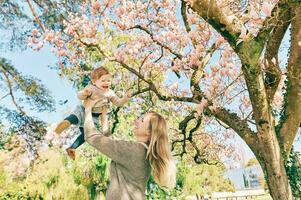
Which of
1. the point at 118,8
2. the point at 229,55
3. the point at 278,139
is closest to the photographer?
the point at 278,139

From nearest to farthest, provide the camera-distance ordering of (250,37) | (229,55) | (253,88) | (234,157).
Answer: (250,37) → (253,88) → (229,55) → (234,157)

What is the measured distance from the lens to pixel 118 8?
6621 mm

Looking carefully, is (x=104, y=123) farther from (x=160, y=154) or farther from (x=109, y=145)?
(x=160, y=154)

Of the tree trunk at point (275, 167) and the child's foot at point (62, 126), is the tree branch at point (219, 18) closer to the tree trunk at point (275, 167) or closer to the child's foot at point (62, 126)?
the tree trunk at point (275, 167)

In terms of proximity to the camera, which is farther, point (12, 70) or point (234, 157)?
point (234, 157)

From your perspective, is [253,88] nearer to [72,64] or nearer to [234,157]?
[72,64]

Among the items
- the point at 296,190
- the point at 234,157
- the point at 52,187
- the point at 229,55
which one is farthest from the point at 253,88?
the point at 234,157

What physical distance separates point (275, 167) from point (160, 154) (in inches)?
120

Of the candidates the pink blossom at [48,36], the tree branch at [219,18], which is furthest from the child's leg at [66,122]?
the pink blossom at [48,36]

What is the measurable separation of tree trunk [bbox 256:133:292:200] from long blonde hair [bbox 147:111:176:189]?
2891 mm

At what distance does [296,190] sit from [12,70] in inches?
245

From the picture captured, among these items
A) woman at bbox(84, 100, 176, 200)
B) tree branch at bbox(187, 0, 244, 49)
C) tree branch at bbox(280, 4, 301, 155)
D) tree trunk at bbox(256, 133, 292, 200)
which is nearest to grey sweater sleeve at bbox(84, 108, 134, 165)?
woman at bbox(84, 100, 176, 200)

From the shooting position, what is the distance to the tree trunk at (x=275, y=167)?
4883 mm

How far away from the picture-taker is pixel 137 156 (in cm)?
224
